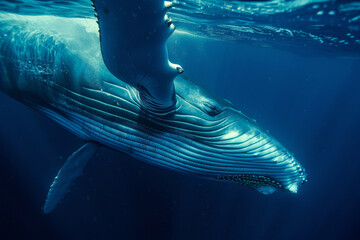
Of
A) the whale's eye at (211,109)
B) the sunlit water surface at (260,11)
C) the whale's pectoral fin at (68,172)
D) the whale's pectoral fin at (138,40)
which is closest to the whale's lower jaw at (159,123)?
the whale's eye at (211,109)

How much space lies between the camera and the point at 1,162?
17.7 meters

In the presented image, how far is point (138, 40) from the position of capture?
1907mm

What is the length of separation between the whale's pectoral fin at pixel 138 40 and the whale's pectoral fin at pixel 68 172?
6.42 ft

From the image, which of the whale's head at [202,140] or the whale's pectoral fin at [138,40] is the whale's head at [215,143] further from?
the whale's pectoral fin at [138,40]

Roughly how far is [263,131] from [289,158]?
0.52 metres

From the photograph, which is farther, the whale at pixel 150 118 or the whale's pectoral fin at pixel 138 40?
the whale at pixel 150 118

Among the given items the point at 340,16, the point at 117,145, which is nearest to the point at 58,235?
the point at 117,145

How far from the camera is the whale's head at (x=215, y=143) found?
3.20 m

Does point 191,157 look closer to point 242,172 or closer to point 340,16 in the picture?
point 242,172

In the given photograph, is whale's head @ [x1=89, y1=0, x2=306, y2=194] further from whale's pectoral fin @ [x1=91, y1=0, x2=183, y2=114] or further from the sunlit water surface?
the sunlit water surface

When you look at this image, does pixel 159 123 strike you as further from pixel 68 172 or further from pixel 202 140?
pixel 68 172

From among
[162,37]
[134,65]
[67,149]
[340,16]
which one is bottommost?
[67,149]

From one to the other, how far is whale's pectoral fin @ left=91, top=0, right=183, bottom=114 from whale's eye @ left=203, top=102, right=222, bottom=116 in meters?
0.88

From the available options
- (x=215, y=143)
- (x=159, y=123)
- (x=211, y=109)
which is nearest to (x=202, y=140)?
(x=215, y=143)
